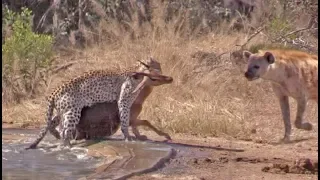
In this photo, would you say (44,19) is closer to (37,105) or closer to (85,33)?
(85,33)

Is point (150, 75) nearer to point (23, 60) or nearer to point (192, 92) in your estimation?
point (192, 92)

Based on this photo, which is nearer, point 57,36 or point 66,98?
point 66,98

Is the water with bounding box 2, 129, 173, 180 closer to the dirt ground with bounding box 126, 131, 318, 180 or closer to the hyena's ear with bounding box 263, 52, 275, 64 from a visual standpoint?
the dirt ground with bounding box 126, 131, 318, 180

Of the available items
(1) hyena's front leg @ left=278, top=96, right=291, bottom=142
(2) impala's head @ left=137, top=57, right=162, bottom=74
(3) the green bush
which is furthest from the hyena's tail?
(3) the green bush

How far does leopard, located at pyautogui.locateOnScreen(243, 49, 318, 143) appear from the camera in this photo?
31.9ft

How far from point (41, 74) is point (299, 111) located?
5646 millimetres

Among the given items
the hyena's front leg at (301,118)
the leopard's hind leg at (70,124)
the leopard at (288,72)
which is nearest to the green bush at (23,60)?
the leopard's hind leg at (70,124)

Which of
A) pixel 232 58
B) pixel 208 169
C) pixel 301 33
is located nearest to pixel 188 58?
pixel 232 58

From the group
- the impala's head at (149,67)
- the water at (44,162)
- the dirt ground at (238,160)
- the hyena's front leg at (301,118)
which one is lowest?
the dirt ground at (238,160)

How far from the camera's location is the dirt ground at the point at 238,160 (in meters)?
7.98

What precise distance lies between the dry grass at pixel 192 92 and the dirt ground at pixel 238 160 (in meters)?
0.46

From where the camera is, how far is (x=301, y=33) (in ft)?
50.0

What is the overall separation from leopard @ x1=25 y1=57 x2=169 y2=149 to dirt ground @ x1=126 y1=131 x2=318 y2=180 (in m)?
0.65

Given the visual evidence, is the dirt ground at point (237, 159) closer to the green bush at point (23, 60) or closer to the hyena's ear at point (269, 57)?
the hyena's ear at point (269, 57)
